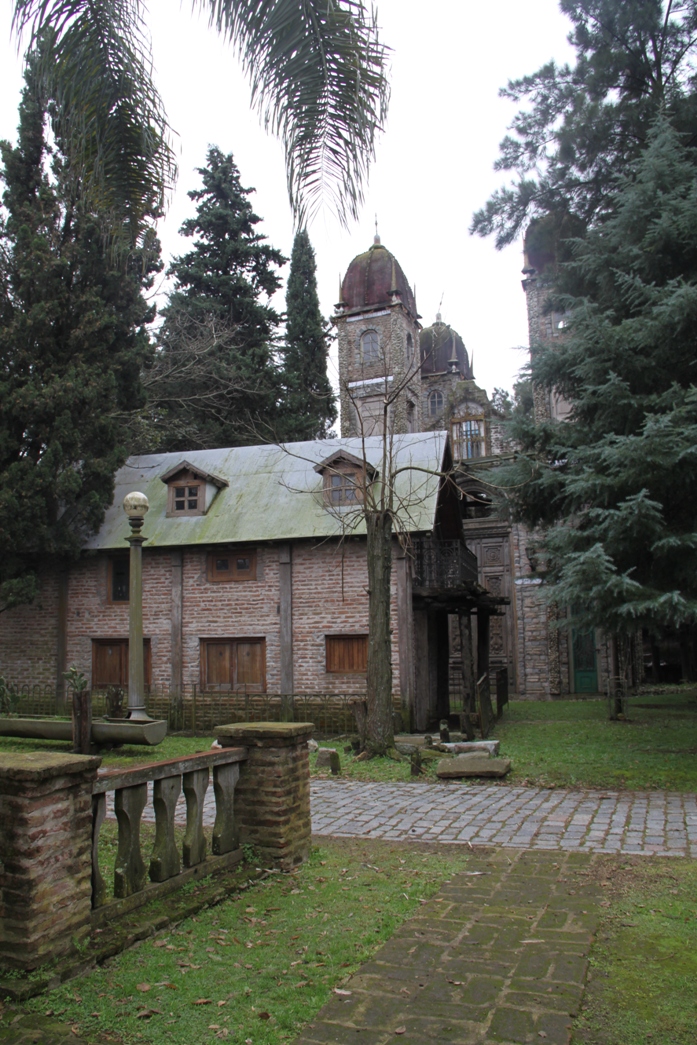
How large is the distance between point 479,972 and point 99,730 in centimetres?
968

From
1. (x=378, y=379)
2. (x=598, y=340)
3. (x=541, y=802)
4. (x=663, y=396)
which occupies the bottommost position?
(x=541, y=802)

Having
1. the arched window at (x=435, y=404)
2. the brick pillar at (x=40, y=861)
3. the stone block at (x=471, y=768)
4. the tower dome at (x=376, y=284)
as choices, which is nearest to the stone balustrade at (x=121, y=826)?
the brick pillar at (x=40, y=861)

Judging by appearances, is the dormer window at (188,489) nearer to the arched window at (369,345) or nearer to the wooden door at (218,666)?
the wooden door at (218,666)

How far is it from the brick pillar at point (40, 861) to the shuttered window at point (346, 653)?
13.2m

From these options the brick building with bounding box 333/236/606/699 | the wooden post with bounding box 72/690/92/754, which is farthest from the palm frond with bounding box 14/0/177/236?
the wooden post with bounding box 72/690/92/754

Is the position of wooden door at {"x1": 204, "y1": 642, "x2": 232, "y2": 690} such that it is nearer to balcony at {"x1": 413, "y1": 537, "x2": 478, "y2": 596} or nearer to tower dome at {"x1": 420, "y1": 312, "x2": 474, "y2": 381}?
balcony at {"x1": 413, "y1": 537, "x2": 478, "y2": 596}

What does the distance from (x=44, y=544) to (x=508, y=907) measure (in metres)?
15.0

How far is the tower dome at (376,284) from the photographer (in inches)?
1625

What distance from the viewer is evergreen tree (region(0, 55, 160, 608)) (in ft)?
54.9

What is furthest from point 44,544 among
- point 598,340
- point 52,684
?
point 598,340

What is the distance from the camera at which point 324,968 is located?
414cm

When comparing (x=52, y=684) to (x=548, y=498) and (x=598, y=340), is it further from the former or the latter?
(x=598, y=340)

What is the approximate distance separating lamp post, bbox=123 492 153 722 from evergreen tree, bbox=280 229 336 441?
15720mm

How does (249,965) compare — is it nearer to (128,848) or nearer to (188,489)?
(128,848)
